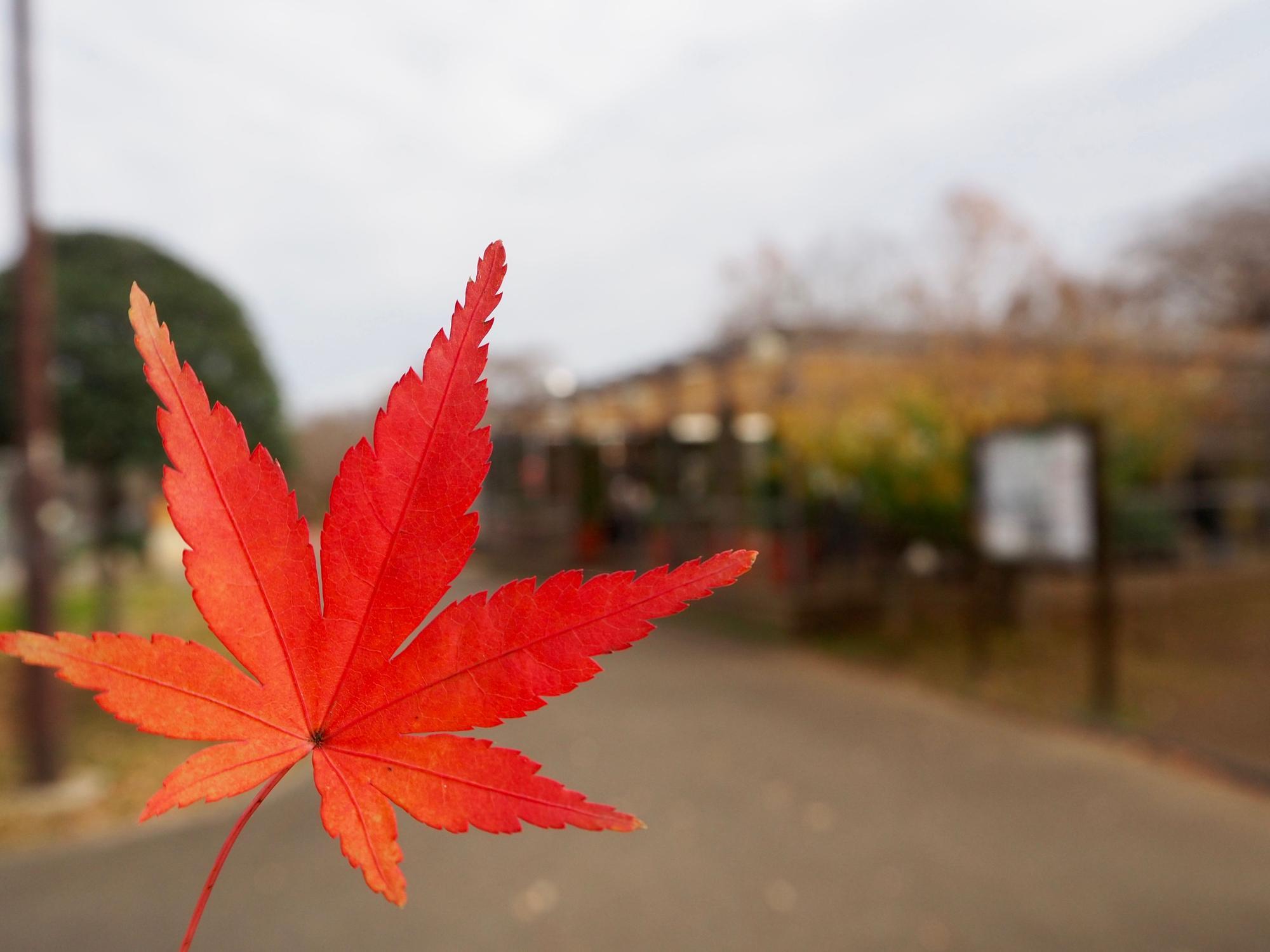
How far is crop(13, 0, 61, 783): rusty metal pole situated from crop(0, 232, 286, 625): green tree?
0.50 ft

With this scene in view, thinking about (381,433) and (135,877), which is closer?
(381,433)

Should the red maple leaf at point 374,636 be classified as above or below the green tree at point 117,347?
below

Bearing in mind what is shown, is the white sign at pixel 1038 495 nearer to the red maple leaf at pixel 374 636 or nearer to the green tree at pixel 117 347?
the green tree at pixel 117 347

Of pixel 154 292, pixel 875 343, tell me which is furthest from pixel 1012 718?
pixel 154 292

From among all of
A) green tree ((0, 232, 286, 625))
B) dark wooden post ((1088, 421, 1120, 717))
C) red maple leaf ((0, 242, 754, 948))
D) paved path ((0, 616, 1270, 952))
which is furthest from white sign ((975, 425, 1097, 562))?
red maple leaf ((0, 242, 754, 948))

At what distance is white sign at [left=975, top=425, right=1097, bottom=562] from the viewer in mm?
7461

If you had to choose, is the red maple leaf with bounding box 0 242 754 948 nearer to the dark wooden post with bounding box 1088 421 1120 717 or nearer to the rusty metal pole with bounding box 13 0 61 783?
the rusty metal pole with bounding box 13 0 61 783

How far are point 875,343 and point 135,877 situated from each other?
8.62 metres

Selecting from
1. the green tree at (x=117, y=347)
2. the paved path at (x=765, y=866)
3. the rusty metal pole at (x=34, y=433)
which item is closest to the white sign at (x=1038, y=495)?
the paved path at (x=765, y=866)

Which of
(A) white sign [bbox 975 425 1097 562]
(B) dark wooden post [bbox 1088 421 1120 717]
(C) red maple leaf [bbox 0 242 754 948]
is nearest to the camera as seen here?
(C) red maple leaf [bbox 0 242 754 948]

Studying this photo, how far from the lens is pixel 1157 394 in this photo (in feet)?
35.3

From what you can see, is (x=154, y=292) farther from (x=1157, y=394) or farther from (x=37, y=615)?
(x=1157, y=394)

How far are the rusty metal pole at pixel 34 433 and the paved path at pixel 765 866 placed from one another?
831mm

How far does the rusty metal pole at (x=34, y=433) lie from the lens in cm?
451
